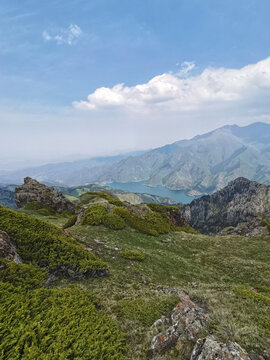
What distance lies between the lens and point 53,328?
824 centimetres

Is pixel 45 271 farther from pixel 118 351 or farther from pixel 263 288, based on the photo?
pixel 263 288

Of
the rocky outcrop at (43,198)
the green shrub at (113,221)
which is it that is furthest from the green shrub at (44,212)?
the green shrub at (113,221)

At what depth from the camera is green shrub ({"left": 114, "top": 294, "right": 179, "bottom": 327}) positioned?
1075cm

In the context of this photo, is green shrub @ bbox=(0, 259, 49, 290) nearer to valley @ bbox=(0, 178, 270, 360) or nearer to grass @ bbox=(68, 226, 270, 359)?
valley @ bbox=(0, 178, 270, 360)

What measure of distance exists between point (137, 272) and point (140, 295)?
505cm

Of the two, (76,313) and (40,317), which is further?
(76,313)

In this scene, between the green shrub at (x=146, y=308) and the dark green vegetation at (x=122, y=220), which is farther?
the dark green vegetation at (x=122, y=220)

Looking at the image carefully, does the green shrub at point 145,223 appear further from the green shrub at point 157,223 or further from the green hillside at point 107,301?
the green hillside at point 107,301

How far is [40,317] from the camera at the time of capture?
8844 millimetres

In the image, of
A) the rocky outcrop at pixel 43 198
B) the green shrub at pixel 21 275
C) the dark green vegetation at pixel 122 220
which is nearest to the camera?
the green shrub at pixel 21 275

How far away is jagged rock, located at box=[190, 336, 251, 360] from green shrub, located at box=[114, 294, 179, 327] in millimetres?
3309

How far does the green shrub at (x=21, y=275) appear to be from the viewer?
11.6 metres

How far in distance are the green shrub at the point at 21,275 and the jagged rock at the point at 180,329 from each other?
857cm

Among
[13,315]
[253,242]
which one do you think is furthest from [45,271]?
[253,242]
